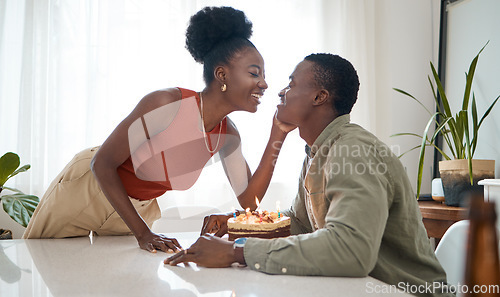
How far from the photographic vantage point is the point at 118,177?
1582mm

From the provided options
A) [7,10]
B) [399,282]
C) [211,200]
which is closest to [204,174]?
[211,200]

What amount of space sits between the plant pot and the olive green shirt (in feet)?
6.00

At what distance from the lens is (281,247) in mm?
1040

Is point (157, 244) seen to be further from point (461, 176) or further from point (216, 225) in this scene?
point (461, 176)

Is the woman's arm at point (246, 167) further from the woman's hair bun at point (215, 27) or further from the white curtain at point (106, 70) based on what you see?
the white curtain at point (106, 70)

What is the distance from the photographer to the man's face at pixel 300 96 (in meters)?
1.54

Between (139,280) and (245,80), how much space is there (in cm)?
110

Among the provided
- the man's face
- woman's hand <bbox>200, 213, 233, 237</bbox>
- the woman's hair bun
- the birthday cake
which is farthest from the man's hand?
the woman's hair bun

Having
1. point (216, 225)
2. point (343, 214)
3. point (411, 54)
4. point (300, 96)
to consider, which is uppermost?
point (411, 54)

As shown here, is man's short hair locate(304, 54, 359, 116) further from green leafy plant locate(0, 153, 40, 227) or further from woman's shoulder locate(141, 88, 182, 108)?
green leafy plant locate(0, 153, 40, 227)

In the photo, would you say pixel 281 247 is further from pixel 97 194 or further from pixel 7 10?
pixel 7 10

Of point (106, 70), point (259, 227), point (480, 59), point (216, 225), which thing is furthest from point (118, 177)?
point (480, 59)

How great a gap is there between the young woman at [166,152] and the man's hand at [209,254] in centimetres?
23

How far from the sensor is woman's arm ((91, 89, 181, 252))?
55.4 inches
